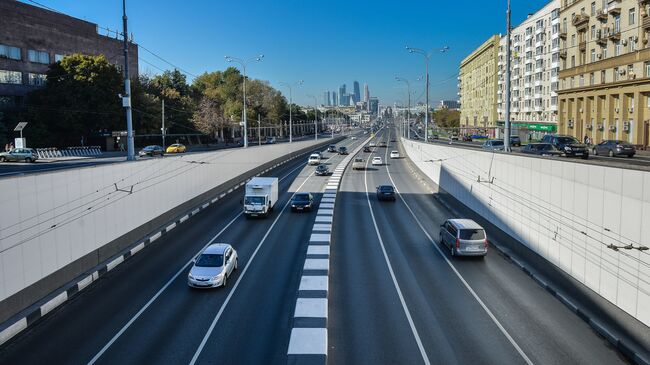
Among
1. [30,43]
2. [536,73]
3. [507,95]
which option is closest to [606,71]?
[507,95]

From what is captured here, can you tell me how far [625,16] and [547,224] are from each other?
38.3m

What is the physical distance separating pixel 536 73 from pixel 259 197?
77.0 metres

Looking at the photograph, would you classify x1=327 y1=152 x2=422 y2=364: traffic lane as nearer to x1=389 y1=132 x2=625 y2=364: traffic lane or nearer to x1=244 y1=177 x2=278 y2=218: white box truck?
x1=389 y1=132 x2=625 y2=364: traffic lane

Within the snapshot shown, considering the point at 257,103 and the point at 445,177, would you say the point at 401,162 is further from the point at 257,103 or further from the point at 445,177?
the point at 257,103

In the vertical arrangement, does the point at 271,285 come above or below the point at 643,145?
below

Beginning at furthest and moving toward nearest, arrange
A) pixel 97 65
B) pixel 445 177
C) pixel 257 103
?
pixel 257 103
pixel 97 65
pixel 445 177

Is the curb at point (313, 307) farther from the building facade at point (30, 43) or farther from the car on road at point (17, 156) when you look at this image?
the building facade at point (30, 43)

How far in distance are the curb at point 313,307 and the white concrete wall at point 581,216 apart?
8602mm

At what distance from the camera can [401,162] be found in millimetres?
71625

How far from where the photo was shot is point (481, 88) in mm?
127125

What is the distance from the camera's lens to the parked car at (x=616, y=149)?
103 ft

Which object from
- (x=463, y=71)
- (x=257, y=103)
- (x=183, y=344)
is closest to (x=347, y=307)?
(x=183, y=344)

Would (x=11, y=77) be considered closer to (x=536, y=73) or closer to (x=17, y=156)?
(x=17, y=156)

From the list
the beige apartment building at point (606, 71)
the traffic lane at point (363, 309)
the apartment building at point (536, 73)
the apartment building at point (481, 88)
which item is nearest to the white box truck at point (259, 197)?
the traffic lane at point (363, 309)
